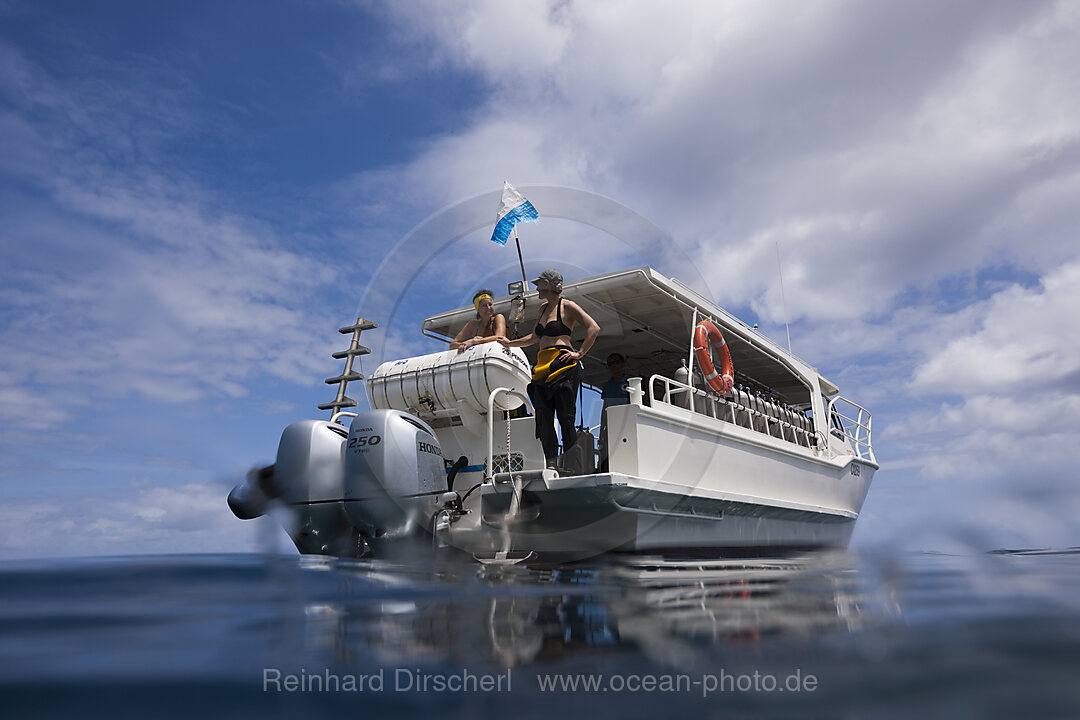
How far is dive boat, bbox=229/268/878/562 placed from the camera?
4.38 metres

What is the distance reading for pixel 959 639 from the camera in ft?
4.48

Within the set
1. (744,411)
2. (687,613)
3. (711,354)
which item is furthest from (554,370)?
(687,613)

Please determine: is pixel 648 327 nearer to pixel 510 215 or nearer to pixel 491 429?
pixel 510 215

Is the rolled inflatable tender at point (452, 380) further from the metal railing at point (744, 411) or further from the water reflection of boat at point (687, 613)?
the water reflection of boat at point (687, 613)

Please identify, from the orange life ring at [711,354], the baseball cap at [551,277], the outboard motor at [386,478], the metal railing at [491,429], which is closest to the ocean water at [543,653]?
the outboard motor at [386,478]

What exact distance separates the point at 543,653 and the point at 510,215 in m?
5.67

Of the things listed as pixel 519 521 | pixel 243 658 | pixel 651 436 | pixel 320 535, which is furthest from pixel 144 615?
pixel 651 436

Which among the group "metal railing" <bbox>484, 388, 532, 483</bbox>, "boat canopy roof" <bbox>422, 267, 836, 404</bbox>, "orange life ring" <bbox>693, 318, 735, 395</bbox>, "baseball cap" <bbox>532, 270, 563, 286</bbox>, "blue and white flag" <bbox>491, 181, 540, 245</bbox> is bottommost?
"metal railing" <bbox>484, 388, 532, 483</bbox>

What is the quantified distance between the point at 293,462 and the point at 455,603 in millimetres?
2778

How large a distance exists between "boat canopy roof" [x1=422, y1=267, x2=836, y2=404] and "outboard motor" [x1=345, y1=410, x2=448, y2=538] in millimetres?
3014

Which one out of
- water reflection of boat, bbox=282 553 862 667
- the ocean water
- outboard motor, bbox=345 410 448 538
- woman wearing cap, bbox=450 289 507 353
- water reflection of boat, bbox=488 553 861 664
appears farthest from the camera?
woman wearing cap, bbox=450 289 507 353

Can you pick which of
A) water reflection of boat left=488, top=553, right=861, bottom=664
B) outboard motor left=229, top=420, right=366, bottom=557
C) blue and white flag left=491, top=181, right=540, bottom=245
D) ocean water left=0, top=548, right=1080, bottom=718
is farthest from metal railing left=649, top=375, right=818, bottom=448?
ocean water left=0, top=548, right=1080, bottom=718

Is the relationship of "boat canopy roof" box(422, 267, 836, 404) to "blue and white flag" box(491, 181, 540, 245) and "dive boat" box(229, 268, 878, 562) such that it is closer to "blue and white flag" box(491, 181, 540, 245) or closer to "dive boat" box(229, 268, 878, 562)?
"dive boat" box(229, 268, 878, 562)

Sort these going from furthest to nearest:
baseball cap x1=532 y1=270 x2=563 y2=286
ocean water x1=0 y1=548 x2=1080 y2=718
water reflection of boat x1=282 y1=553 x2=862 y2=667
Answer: baseball cap x1=532 y1=270 x2=563 y2=286
water reflection of boat x1=282 y1=553 x2=862 y2=667
ocean water x1=0 y1=548 x2=1080 y2=718
